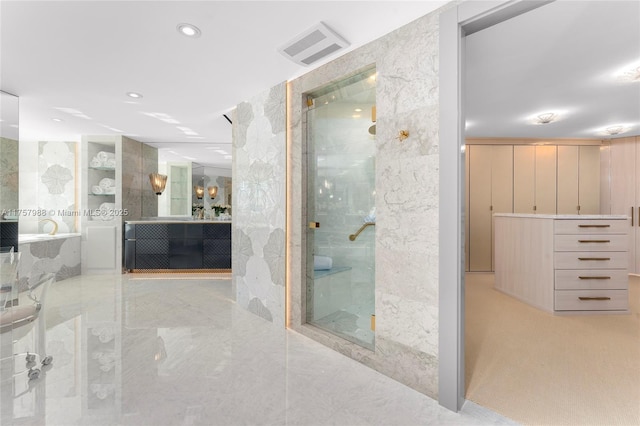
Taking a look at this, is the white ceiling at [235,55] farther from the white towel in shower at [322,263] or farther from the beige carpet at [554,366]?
the beige carpet at [554,366]

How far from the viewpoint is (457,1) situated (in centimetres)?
178

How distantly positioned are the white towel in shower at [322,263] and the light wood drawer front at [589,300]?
2.64 m

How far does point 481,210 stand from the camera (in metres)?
5.57

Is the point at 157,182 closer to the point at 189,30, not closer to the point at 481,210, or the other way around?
the point at 189,30

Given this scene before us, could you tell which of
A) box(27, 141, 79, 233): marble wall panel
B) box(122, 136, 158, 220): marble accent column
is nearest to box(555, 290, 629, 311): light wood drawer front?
box(122, 136, 158, 220): marble accent column

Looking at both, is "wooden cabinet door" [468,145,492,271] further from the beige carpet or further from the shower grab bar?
the shower grab bar

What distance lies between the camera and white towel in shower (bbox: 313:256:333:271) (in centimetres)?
278

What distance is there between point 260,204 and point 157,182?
3.84 meters

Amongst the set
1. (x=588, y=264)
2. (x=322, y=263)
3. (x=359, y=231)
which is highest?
(x=359, y=231)

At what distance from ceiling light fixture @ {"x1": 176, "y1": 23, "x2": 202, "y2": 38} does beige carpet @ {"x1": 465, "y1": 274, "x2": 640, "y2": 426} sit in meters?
3.08

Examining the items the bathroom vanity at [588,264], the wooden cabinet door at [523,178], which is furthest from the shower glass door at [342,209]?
the wooden cabinet door at [523,178]

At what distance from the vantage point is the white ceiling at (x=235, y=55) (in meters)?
1.97

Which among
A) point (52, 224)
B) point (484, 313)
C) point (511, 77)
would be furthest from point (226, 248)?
point (511, 77)

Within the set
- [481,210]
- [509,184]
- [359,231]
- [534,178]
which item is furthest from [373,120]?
[534,178]
